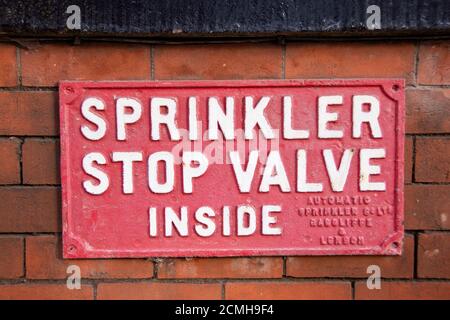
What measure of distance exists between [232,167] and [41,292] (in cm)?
61

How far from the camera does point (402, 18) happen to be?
1.20 metres

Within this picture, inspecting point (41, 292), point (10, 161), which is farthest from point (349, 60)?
point (41, 292)

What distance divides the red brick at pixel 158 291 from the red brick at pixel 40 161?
32cm

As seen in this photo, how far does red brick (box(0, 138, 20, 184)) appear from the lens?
128 centimetres

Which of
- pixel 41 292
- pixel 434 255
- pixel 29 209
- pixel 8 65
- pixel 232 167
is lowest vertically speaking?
pixel 41 292

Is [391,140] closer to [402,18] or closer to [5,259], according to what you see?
[402,18]

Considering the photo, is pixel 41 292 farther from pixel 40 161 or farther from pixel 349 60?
pixel 349 60

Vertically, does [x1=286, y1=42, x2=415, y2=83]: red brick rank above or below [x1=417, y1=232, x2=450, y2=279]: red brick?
above

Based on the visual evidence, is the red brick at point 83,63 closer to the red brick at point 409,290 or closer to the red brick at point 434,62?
the red brick at point 434,62

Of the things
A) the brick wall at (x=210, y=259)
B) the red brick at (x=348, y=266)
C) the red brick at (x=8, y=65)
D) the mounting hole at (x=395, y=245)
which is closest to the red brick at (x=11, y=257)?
the brick wall at (x=210, y=259)

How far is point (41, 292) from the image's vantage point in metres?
1.33

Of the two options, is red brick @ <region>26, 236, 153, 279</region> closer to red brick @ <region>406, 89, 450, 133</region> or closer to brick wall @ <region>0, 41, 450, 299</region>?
brick wall @ <region>0, 41, 450, 299</region>

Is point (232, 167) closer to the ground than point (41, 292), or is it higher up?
higher up

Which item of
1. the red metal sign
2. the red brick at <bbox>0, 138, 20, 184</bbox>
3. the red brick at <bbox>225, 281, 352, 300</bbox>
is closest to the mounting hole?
the red metal sign
